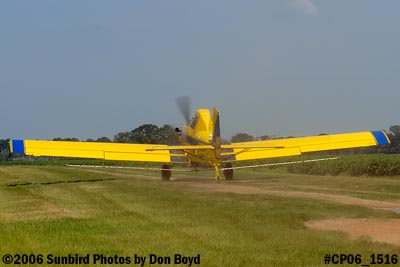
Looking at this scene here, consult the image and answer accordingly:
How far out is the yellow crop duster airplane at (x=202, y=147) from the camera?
29.5 meters

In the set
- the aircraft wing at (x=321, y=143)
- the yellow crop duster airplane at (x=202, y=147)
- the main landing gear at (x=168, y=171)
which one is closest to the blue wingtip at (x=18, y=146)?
the yellow crop duster airplane at (x=202, y=147)

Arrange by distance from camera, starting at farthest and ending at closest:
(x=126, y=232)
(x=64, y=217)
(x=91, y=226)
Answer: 1. (x=64, y=217)
2. (x=91, y=226)
3. (x=126, y=232)

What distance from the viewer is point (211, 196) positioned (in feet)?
63.6

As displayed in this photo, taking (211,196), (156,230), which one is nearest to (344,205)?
(211,196)

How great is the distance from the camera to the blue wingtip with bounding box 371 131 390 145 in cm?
3253

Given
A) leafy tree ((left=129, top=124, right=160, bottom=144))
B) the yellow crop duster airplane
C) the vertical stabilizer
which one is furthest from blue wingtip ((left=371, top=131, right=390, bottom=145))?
leafy tree ((left=129, top=124, right=160, bottom=144))

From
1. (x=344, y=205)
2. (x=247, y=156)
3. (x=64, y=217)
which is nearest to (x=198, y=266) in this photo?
(x=64, y=217)

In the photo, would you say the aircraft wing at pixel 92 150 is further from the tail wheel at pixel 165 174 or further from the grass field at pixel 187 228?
the grass field at pixel 187 228

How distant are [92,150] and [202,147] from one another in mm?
6788

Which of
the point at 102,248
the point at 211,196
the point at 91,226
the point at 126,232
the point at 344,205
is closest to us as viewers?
the point at 102,248

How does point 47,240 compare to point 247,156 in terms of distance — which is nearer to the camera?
point 47,240

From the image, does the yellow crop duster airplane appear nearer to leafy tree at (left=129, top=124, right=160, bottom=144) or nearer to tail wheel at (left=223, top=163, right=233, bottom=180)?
tail wheel at (left=223, top=163, right=233, bottom=180)

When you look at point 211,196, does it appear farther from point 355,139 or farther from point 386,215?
point 355,139

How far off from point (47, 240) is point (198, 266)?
3.54m
